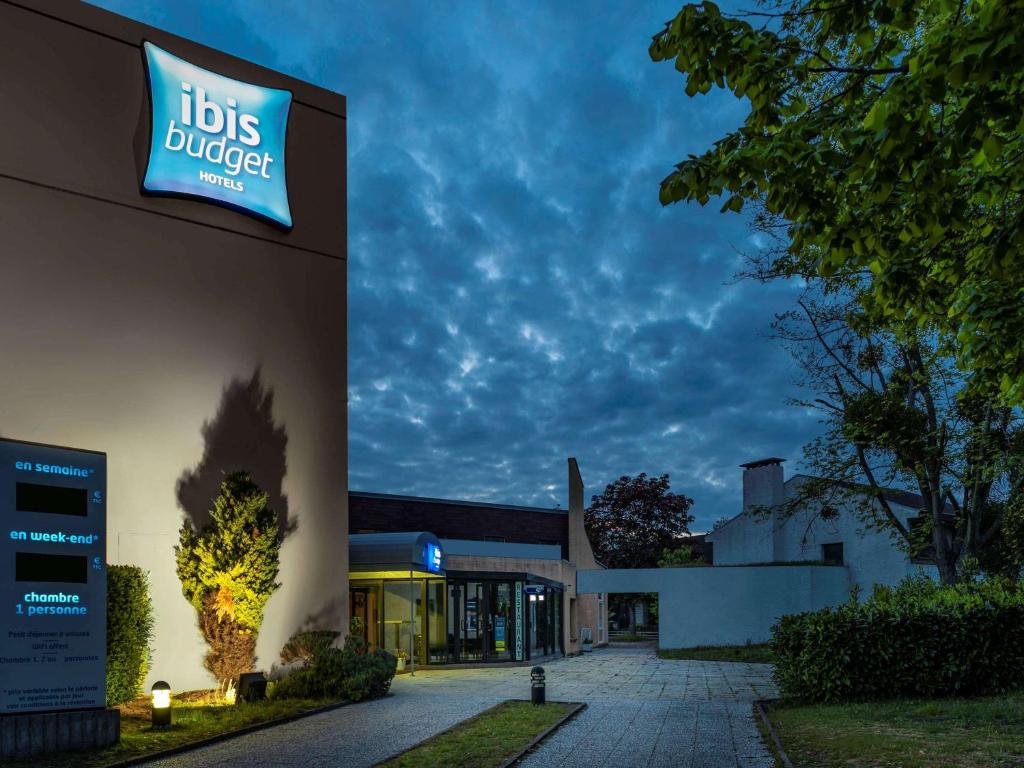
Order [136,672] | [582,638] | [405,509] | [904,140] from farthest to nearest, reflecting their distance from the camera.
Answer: [582,638] → [405,509] → [136,672] → [904,140]

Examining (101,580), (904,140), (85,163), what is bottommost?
(101,580)

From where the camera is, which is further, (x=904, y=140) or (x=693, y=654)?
(x=693, y=654)

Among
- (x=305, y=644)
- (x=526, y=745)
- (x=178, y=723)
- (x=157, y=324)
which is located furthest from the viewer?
(x=305, y=644)

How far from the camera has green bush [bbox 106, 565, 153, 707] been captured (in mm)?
13898

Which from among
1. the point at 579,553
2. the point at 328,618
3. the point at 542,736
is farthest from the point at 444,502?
the point at 542,736

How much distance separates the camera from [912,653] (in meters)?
15.0

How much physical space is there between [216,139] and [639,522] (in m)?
44.7

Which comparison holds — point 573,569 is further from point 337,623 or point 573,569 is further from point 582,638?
point 337,623

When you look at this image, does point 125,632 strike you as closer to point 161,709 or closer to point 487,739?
point 161,709

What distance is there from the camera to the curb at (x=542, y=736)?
10096mm

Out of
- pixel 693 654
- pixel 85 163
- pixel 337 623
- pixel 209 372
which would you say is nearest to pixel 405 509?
pixel 693 654

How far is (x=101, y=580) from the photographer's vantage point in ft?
38.0

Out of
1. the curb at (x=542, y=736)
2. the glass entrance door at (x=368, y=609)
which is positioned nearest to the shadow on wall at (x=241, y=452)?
the curb at (x=542, y=736)

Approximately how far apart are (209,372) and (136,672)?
5.79 m
